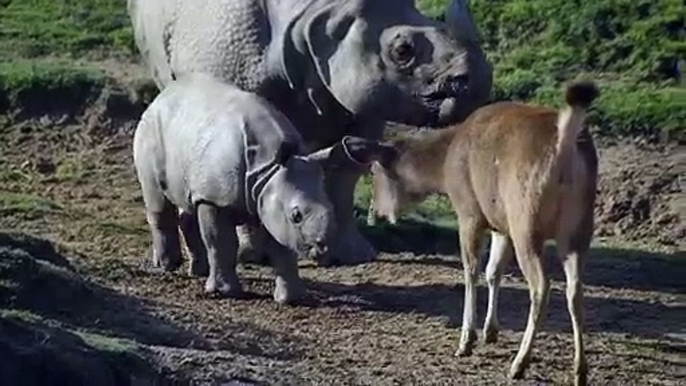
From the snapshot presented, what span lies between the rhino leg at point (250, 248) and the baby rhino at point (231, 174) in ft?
2.16

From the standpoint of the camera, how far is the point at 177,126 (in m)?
14.5

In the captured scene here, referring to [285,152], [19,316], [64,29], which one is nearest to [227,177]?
[285,152]

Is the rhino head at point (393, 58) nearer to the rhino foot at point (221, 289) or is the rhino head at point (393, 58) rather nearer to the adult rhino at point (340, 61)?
the adult rhino at point (340, 61)

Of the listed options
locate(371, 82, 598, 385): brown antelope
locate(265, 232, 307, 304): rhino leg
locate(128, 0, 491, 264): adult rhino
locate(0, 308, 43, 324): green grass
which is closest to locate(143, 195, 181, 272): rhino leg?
locate(128, 0, 491, 264): adult rhino

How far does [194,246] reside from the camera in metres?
15.1

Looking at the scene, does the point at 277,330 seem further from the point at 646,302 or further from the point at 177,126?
the point at 646,302

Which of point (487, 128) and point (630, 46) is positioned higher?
point (487, 128)

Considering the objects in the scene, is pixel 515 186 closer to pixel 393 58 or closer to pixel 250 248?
pixel 393 58

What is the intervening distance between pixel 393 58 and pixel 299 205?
142 centimetres

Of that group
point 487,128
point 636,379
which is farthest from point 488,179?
point 636,379

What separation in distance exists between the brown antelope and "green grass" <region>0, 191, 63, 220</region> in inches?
184

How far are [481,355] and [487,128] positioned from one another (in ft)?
4.08

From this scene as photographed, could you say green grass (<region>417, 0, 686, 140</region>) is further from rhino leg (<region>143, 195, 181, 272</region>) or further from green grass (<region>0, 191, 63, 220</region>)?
rhino leg (<region>143, 195, 181, 272</region>)

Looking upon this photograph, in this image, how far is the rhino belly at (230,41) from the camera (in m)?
15.4
